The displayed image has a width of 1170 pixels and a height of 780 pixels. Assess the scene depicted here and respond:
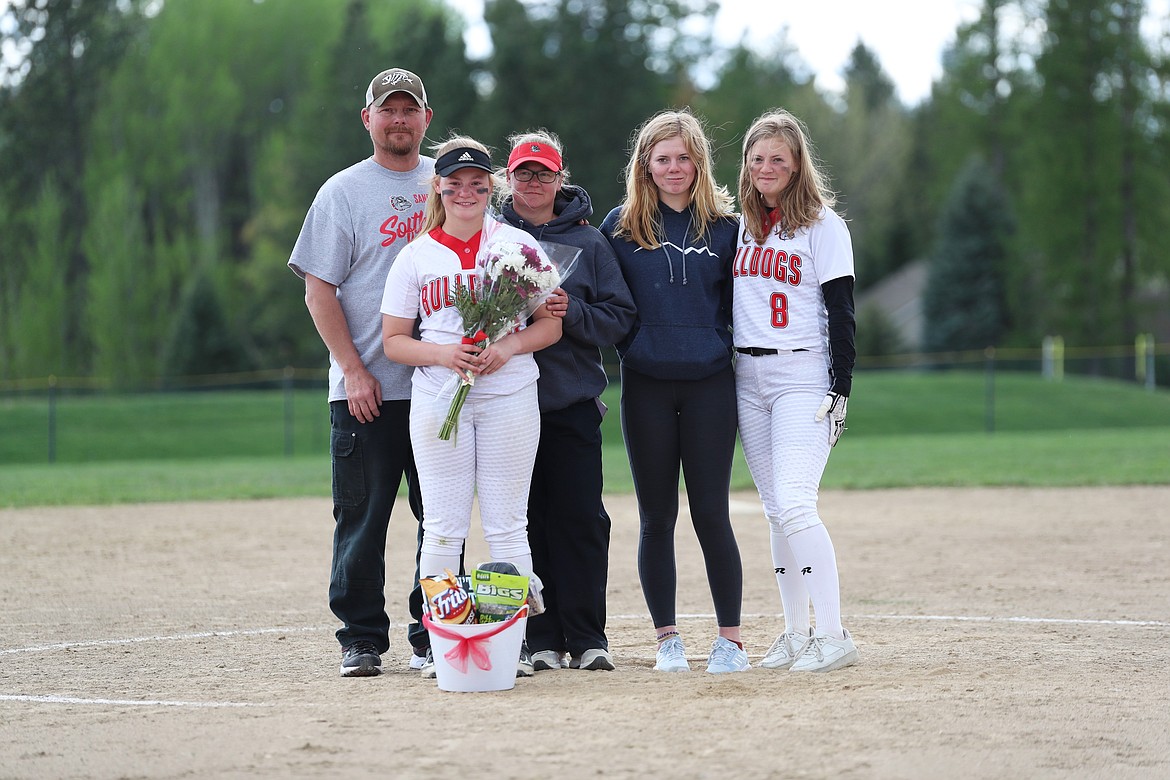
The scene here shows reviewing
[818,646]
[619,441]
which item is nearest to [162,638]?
[818,646]

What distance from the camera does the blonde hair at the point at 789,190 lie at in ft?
16.6

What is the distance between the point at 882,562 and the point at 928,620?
231cm

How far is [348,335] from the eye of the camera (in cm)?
515

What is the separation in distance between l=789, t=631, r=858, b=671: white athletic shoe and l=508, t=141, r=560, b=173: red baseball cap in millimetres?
2002

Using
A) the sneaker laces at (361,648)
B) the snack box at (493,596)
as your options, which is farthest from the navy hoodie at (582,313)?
the sneaker laces at (361,648)

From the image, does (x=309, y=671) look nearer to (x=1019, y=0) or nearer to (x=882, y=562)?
(x=882, y=562)

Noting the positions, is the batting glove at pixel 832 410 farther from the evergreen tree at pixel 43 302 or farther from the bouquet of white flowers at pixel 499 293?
the evergreen tree at pixel 43 302

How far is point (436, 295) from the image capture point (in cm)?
485

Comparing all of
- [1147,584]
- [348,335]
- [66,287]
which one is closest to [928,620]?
[1147,584]

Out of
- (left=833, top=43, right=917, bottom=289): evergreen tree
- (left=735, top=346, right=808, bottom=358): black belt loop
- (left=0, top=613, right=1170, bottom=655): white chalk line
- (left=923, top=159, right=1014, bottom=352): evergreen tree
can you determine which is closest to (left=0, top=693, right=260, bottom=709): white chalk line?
(left=0, top=613, right=1170, bottom=655): white chalk line

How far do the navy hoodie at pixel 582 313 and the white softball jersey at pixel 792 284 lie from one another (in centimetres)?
46

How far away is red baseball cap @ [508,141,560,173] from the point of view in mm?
4930

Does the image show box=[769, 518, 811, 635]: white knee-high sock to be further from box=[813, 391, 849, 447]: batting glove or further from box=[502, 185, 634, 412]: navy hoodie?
box=[502, 185, 634, 412]: navy hoodie

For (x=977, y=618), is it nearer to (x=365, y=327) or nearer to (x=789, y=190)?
(x=789, y=190)
